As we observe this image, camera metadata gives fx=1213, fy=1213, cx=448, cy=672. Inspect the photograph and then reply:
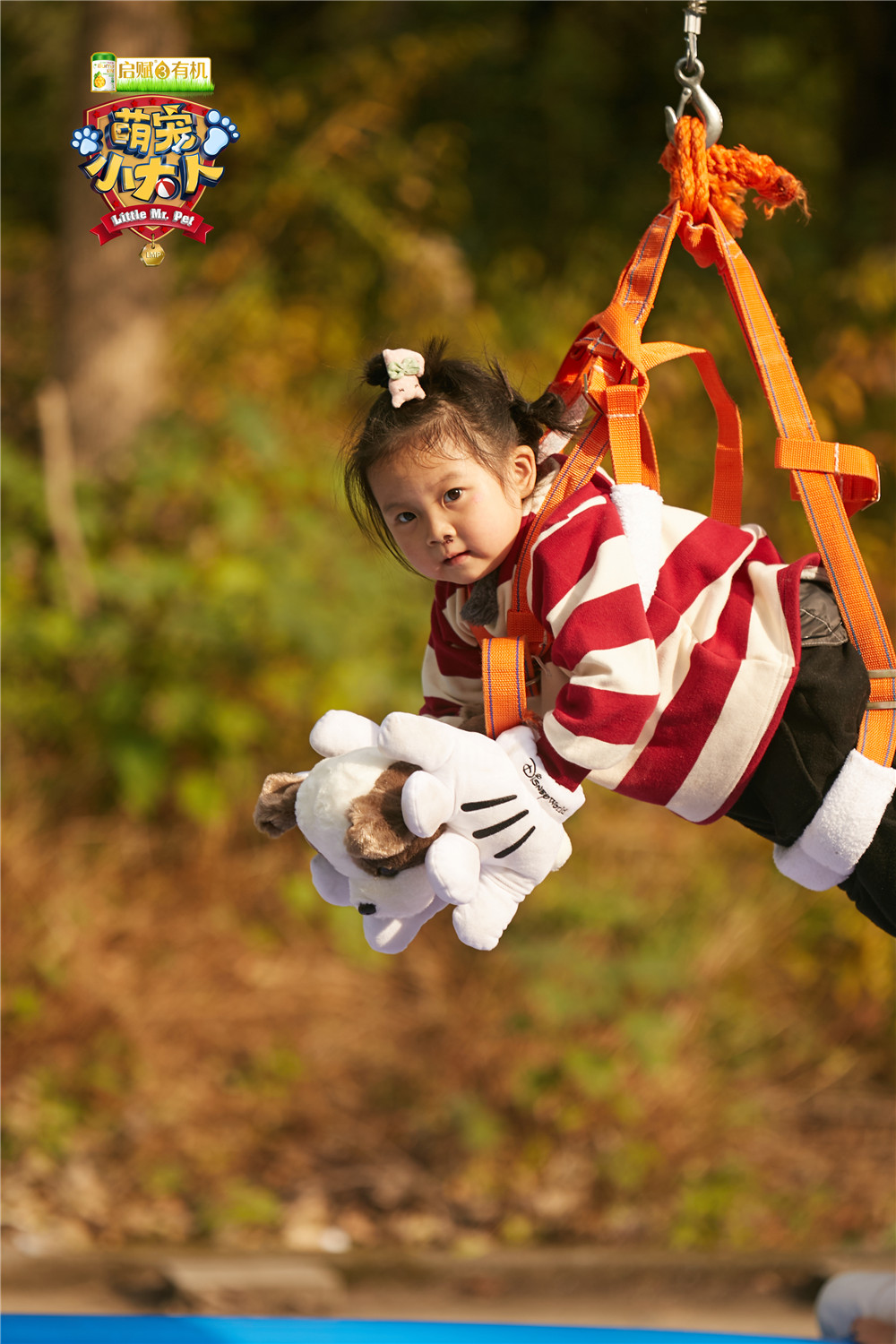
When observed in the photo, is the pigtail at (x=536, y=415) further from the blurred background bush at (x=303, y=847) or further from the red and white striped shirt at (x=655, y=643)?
the blurred background bush at (x=303, y=847)

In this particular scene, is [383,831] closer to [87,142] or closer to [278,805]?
[278,805]

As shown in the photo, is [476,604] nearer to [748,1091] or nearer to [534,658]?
[534,658]

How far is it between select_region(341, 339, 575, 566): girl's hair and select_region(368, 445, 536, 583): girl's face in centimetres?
1

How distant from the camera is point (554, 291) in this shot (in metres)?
4.50

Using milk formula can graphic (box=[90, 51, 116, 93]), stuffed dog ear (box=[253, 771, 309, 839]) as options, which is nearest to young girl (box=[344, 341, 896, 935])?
stuffed dog ear (box=[253, 771, 309, 839])

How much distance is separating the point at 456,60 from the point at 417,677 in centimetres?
275

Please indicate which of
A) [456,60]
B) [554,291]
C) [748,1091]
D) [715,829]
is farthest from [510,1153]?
[456,60]

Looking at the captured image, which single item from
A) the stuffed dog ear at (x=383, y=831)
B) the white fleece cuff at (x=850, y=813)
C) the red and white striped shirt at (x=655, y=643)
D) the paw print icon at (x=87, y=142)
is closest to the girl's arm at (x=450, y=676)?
the red and white striped shirt at (x=655, y=643)

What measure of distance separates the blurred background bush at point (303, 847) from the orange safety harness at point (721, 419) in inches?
59.0

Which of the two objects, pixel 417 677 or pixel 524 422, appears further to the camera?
pixel 417 677

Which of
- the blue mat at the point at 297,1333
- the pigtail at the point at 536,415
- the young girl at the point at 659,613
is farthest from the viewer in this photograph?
the blue mat at the point at 297,1333

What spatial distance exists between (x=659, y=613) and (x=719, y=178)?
1.64 feet

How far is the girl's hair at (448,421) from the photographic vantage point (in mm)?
1164

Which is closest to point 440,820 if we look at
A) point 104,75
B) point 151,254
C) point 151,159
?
point 151,254
